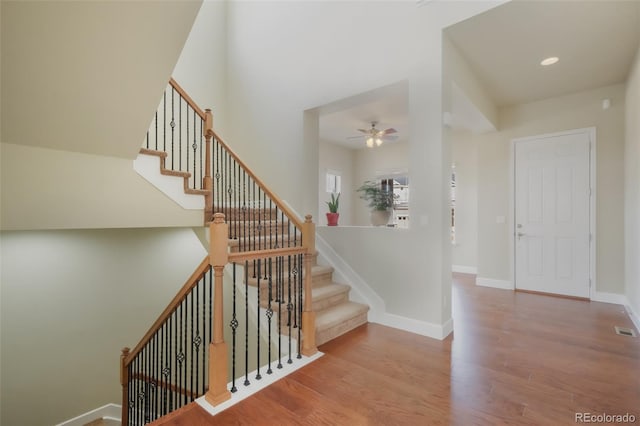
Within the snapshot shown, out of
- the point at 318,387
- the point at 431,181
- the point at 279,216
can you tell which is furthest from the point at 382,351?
the point at 279,216

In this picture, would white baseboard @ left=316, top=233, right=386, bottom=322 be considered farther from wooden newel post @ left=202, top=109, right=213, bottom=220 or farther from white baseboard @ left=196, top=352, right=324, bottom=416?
wooden newel post @ left=202, top=109, right=213, bottom=220

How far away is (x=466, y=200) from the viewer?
624 cm

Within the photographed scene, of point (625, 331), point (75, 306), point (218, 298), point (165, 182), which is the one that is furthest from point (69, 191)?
point (625, 331)

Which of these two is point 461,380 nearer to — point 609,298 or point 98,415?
point 609,298

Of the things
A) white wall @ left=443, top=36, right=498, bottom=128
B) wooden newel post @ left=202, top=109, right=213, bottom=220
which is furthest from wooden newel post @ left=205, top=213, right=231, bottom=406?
white wall @ left=443, top=36, right=498, bottom=128

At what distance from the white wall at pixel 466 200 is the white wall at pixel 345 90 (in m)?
3.47

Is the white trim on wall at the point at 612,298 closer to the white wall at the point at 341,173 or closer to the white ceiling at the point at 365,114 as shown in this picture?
the white ceiling at the point at 365,114

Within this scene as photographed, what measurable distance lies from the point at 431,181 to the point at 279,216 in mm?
2356

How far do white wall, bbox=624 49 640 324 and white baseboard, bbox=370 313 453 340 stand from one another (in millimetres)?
2147

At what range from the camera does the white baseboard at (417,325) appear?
297 cm

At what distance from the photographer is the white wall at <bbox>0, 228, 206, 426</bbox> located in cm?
382

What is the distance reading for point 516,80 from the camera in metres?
4.04

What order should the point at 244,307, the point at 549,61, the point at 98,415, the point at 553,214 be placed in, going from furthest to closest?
the point at 553,214, the point at 98,415, the point at 549,61, the point at 244,307

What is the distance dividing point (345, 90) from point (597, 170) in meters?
3.76
